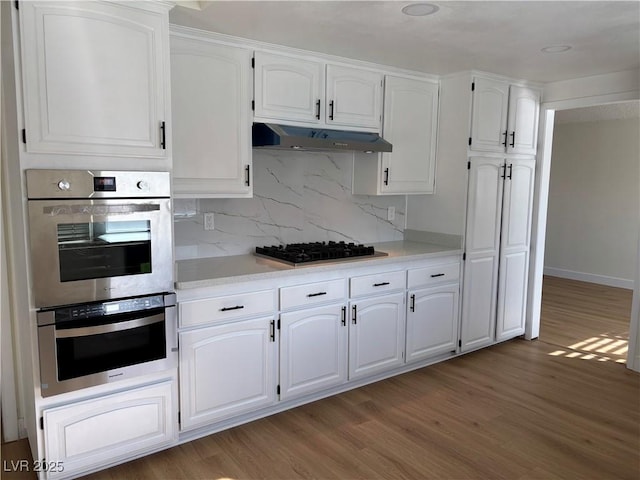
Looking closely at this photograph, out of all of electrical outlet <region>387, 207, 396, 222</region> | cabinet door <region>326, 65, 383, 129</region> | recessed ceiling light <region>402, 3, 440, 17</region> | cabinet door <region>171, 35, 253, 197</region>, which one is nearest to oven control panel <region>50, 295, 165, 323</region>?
cabinet door <region>171, 35, 253, 197</region>

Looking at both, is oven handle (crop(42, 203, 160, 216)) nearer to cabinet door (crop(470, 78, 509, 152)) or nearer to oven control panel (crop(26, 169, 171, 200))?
oven control panel (crop(26, 169, 171, 200))

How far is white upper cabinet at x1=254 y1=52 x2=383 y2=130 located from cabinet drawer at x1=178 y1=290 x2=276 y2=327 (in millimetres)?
1122

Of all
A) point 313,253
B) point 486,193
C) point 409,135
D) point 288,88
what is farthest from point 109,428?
point 486,193

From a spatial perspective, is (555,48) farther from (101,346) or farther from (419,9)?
(101,346)

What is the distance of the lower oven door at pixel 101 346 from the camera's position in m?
2.17

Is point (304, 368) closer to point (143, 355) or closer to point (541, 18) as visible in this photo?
point (143, 355)

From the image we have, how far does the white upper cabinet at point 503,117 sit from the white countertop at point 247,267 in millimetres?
1019

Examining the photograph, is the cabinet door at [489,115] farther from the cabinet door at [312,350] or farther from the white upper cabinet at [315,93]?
the cabinet door at [312,350]

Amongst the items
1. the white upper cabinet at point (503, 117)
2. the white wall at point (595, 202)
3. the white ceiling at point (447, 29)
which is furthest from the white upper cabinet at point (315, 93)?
the white wall at point (595, 202)

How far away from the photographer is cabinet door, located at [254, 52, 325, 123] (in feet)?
9.98

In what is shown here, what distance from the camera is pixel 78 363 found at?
88.7 inches

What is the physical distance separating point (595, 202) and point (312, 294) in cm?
574

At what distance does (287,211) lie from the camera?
Answer: 3641mm

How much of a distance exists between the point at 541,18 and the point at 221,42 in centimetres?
176
